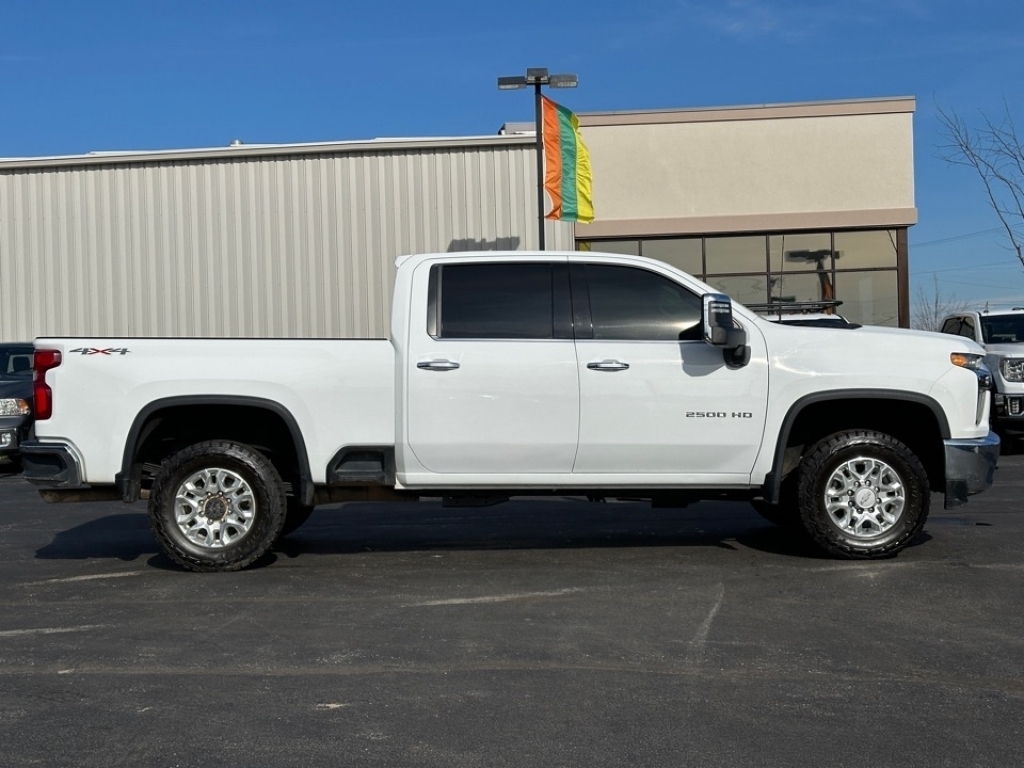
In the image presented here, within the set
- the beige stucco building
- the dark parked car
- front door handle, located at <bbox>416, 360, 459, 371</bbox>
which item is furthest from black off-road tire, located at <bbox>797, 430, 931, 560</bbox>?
the beige stucco building

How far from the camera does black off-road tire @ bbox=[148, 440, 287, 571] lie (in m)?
7.62

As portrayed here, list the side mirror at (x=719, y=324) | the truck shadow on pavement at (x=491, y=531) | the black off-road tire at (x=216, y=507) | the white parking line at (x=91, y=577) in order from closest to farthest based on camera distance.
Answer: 1. the side mirror at (x=719, y=324)
2. the white parking line at (x=91, y=577)
3. the black off-road tire at (x=216, y=507)
4. the truck shadow on pavement at (x=491, y=531)

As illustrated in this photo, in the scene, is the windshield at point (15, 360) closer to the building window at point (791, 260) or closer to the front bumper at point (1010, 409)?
the front bumper at point (1010, 409)

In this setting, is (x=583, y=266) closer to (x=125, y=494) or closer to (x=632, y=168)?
(x=125, y=494)

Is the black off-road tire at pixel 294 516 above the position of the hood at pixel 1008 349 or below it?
below

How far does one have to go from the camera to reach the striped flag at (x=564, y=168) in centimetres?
2070

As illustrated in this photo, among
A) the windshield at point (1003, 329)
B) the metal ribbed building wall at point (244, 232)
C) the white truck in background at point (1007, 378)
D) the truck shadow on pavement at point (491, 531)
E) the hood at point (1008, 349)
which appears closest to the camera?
the truck shadow on pavement at point (491, 531)

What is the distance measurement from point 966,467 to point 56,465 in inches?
223

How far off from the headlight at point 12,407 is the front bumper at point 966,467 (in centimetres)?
1093

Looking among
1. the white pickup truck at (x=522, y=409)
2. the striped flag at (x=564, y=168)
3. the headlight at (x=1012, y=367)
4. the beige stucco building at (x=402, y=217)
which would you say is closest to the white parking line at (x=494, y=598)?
the white pickup truck at (x=522, y=409)

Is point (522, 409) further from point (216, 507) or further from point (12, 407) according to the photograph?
point (12, 407)

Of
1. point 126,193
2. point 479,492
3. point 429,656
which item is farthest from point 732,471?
point 126,193

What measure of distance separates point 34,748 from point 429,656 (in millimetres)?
1782

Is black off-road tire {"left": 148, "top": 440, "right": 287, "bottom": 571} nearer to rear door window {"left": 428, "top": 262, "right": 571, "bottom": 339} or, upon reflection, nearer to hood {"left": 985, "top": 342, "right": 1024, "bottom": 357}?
rear door window {"left": 428, "top": 262, "right": 571, "bottom": 339}
